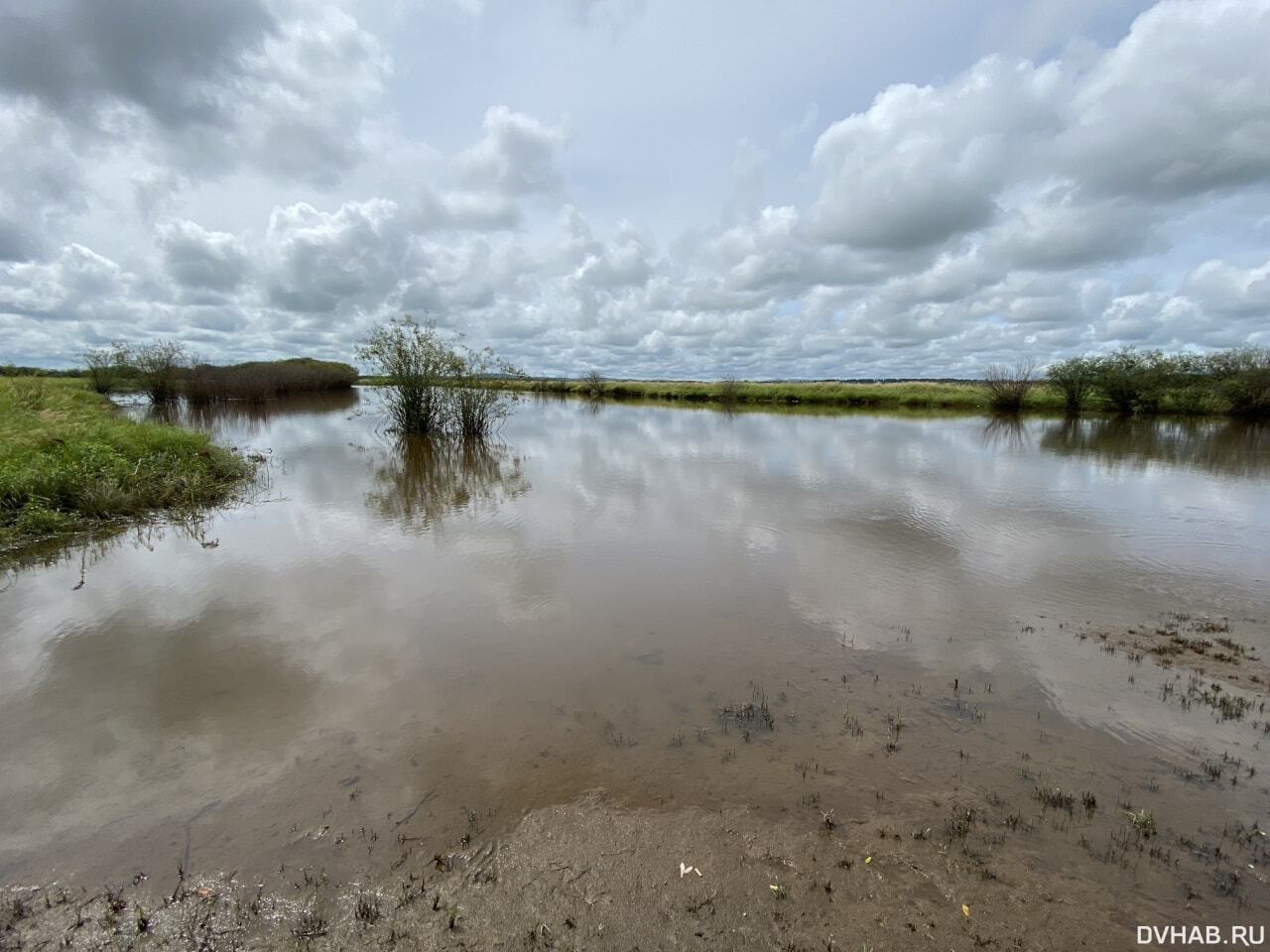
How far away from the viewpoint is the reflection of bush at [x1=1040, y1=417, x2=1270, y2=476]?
1609 centimetres

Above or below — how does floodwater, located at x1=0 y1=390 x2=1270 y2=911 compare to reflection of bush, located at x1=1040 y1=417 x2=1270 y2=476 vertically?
below

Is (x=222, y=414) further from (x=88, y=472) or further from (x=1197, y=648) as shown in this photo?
(x=1197, y=648)

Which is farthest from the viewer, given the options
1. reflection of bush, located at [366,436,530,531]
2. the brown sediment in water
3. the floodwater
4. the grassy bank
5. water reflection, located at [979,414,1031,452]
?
water reflection, located at [979,414,1031,452]

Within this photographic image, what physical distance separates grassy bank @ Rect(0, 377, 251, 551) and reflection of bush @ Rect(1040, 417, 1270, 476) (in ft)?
75.7

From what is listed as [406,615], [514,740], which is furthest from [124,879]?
Result: [406,615]

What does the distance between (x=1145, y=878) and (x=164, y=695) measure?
616cm

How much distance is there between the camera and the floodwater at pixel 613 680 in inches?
118

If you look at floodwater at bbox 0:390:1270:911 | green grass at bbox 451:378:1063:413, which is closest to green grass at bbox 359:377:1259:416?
green grass at bbox 451:378:1063:413

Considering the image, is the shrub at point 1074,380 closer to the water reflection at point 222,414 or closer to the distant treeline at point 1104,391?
the distant treeline at point 1104,391

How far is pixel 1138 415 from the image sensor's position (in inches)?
1321

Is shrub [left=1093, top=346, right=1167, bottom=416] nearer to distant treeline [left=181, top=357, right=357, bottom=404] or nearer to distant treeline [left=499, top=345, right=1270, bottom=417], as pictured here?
distant treeline [left=499, top=345, right=1270, bottom=417]

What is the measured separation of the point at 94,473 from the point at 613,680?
33.6 ft

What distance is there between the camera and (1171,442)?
20734 millimetres

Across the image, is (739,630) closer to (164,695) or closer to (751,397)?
(164,695)
